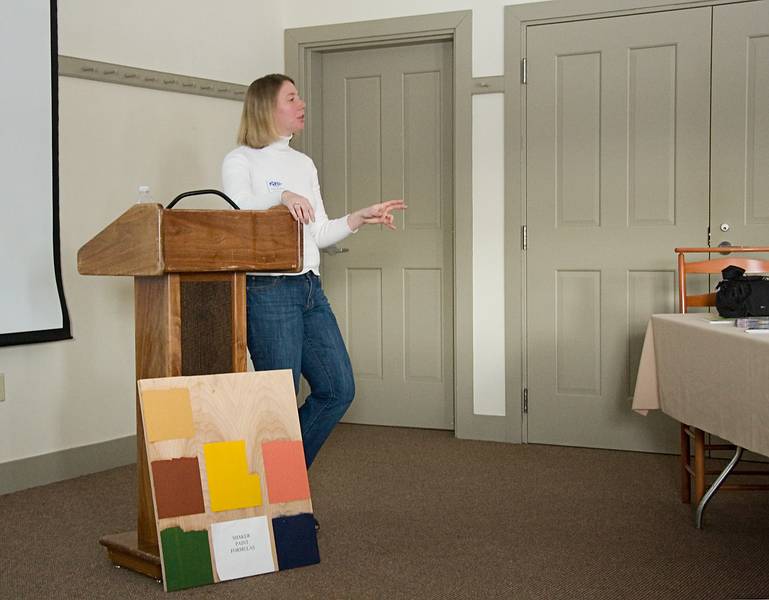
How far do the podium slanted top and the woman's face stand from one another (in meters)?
0.40

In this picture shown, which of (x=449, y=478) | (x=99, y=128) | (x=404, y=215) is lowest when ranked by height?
(x=449, y=478)

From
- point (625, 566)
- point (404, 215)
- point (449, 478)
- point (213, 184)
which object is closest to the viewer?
point (625, 566)

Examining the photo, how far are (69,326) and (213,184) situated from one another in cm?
115

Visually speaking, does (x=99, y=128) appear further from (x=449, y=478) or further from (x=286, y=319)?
(x=449, y=478)

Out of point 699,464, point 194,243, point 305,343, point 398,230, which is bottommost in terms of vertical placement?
point 699,464

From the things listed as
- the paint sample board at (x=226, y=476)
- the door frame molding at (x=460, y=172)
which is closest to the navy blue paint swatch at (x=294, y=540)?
the paint sample board at (x=226, y=476)

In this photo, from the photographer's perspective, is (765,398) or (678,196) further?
(678,196)

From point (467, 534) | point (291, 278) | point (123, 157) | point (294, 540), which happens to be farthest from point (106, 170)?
point (467, 534)

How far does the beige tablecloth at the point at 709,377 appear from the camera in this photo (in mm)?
2834

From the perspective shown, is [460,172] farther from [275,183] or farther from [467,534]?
[467,534]

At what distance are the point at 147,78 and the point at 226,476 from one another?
2.43m

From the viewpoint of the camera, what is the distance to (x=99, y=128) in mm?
4391

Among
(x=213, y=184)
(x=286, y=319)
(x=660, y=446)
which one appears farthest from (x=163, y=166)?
(x=660, y=446)

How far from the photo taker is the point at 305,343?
325 cm
